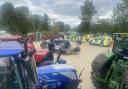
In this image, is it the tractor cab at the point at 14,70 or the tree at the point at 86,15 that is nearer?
the tractor cab at the point at 14,70

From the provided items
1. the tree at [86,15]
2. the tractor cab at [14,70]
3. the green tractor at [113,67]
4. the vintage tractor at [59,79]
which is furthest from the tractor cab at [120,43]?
the tree at [86,15]

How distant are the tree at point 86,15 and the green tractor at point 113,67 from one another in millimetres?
54700

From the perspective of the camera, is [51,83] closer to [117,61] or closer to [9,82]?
[9,82]

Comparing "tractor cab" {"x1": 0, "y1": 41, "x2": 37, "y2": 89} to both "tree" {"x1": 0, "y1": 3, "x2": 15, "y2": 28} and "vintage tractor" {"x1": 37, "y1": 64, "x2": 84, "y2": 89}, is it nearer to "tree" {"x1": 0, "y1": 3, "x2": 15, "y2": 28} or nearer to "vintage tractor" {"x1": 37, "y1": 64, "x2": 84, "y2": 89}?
"vintage tractor" {"x1": 37, "y1": 64, "x2": 84, "y2": 89}

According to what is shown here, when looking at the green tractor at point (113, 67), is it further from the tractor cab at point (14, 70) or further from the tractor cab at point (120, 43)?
the tractor cab at point (14, 70)

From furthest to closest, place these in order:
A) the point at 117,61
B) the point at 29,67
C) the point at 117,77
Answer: the point at 117,61 → the point at 117,77 → the point at 29,67

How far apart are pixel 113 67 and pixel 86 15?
5788 cm

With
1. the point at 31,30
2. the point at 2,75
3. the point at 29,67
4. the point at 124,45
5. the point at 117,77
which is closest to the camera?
the point at 2,75

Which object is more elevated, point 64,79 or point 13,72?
point 13,72

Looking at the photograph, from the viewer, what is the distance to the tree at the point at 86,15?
64312 mm

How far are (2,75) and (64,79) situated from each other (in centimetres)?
191

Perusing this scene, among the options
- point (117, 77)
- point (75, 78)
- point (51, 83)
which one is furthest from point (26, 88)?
point (117, 77)

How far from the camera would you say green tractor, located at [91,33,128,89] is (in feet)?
25.0

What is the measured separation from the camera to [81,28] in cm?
6525
